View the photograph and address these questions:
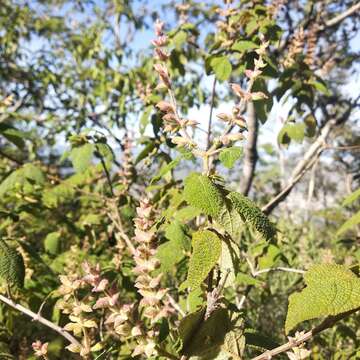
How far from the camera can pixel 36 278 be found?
261cm

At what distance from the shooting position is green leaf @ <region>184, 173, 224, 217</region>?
97 centimetres

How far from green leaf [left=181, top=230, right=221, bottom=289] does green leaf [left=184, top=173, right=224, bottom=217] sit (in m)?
0.05

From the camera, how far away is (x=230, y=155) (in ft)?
3.72

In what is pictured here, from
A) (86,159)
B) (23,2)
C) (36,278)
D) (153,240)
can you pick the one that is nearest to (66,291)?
(153,240)

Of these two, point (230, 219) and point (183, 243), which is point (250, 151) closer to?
point (183, 243)

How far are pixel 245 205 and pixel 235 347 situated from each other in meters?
0.34

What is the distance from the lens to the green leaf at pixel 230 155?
1116mm

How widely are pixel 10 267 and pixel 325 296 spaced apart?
889mm

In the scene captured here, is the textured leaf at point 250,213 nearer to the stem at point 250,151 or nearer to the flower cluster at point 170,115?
the flower cluster at point 170,115

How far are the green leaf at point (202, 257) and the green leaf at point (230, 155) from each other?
0.21 meters

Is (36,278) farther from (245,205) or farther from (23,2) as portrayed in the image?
(23,2)

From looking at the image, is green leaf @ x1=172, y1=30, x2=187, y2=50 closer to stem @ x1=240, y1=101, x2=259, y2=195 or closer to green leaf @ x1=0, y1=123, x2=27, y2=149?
stem @ x1=240, y1=101, x2=259, y2=195

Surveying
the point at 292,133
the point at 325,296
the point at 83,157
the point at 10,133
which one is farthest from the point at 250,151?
the point at 325,296

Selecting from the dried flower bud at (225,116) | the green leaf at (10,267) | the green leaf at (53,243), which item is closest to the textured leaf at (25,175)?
the green leaf at (53,243)
